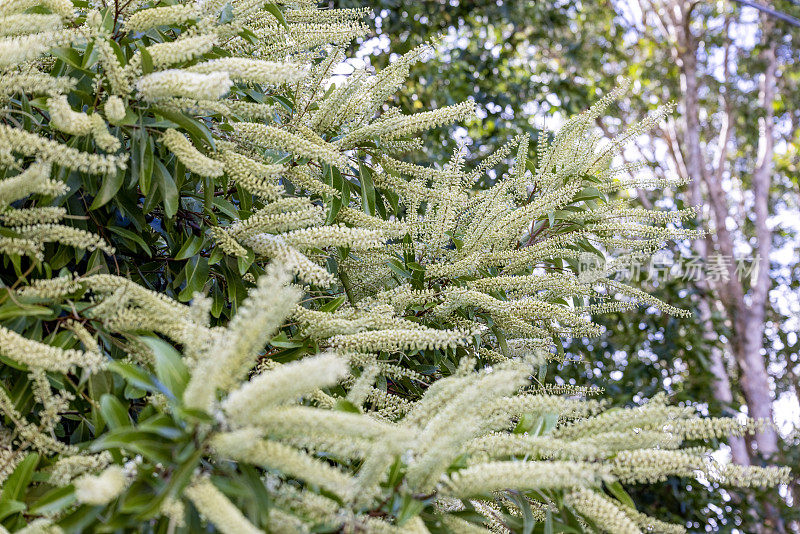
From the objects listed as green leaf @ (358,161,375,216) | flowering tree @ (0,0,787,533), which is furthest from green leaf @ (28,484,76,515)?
green leaf @ (358,161,375,216)

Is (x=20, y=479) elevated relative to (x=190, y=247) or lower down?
lower down

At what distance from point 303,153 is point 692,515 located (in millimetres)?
4303

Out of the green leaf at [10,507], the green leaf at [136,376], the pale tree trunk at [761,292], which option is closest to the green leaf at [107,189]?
the green leaf at [136,376]

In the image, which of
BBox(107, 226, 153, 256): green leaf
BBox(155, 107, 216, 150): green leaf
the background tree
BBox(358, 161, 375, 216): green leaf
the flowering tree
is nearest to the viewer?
the flowering tree

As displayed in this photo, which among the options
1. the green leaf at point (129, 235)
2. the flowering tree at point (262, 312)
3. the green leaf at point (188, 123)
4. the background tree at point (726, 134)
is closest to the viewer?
the flowering tree at point (262, 312)

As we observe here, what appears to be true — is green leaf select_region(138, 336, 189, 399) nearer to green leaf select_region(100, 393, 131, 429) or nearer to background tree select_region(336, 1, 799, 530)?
green leaf select_region(100, 393, 131, 429)

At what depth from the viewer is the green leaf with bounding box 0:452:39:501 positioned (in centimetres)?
121

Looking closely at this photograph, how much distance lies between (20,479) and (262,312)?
613 millimetres

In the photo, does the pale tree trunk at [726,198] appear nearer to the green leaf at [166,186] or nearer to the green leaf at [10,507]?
the green leaf at [166,186]

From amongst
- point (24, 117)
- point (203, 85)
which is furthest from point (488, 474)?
point (24, 117)

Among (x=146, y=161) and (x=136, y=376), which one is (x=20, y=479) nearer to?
(x=136, y=376)

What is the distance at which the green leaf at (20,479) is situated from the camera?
1.21 meters

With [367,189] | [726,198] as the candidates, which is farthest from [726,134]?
[367,189]

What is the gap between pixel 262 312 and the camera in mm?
995
